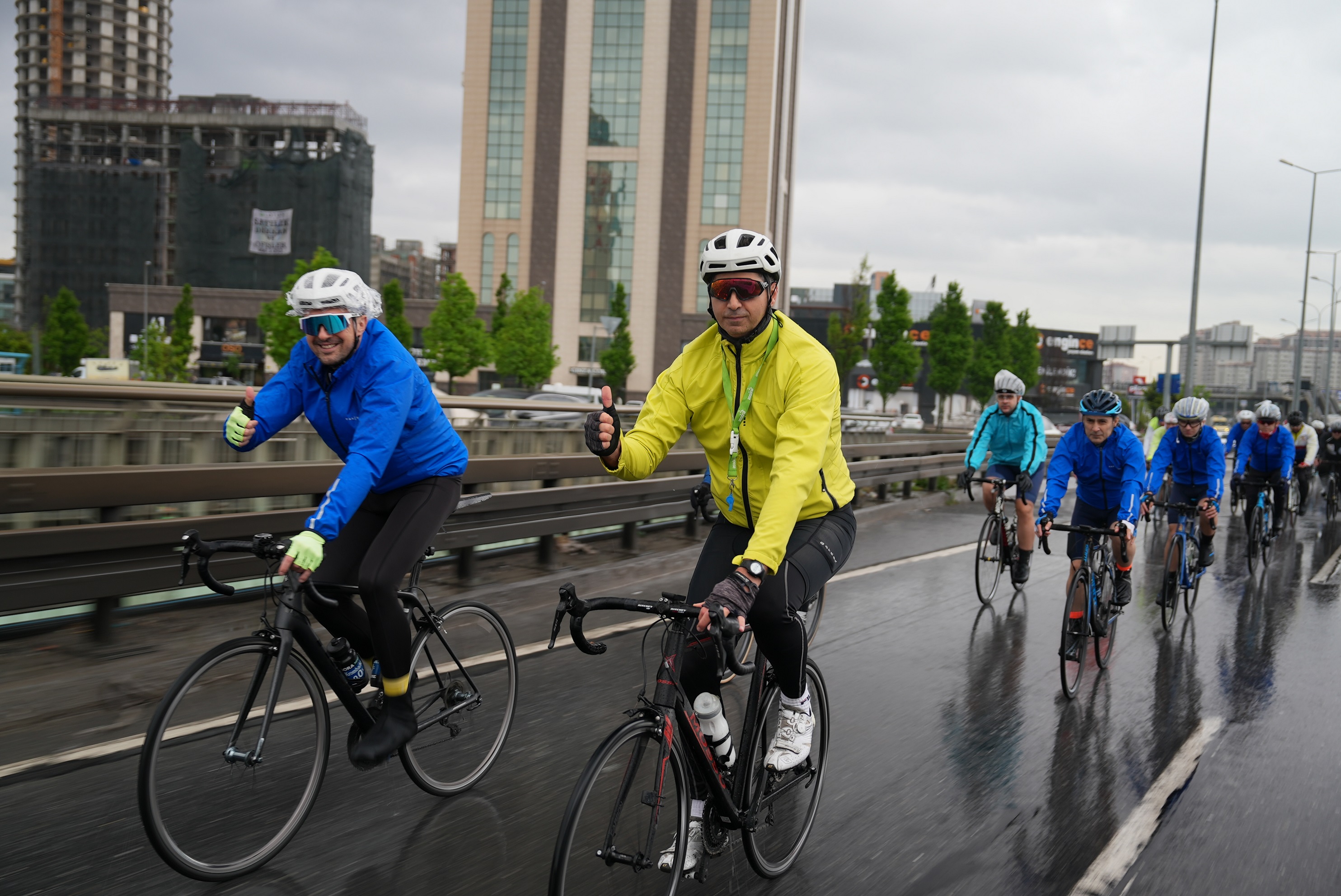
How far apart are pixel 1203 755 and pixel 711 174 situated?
76619 mm

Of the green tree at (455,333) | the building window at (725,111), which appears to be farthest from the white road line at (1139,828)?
the building window at (725,111)

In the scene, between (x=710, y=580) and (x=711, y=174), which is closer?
(x=710, y=580)

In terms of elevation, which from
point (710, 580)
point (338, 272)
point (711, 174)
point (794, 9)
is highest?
point (794, 9)

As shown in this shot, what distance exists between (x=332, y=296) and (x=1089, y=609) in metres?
5.28

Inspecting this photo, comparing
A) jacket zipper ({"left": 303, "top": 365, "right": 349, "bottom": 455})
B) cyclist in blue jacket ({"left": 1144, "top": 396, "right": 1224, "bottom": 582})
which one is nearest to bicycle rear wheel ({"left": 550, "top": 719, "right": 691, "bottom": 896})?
jacket zipper ({"left": 303, "top": 365, "right": 349, "bottom": 455})

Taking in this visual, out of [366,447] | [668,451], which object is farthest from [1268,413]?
[366,447]

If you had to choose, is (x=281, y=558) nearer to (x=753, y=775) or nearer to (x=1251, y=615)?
(x=753, y=775)

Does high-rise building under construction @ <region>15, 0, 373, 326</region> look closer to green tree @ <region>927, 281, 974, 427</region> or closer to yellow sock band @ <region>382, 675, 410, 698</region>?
green tree @ <region>927, 281, 974, 427</region>

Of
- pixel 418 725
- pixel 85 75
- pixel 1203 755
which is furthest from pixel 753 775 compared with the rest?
pixel 85 75

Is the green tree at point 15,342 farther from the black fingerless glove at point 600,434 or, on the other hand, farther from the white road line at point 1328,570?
the black fingerless glove at point 600,434

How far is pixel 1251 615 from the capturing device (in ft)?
31.3

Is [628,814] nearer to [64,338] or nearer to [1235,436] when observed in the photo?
[1235,436]

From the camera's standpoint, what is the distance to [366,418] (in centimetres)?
388

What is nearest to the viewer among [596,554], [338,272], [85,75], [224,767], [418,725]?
[224,767]
